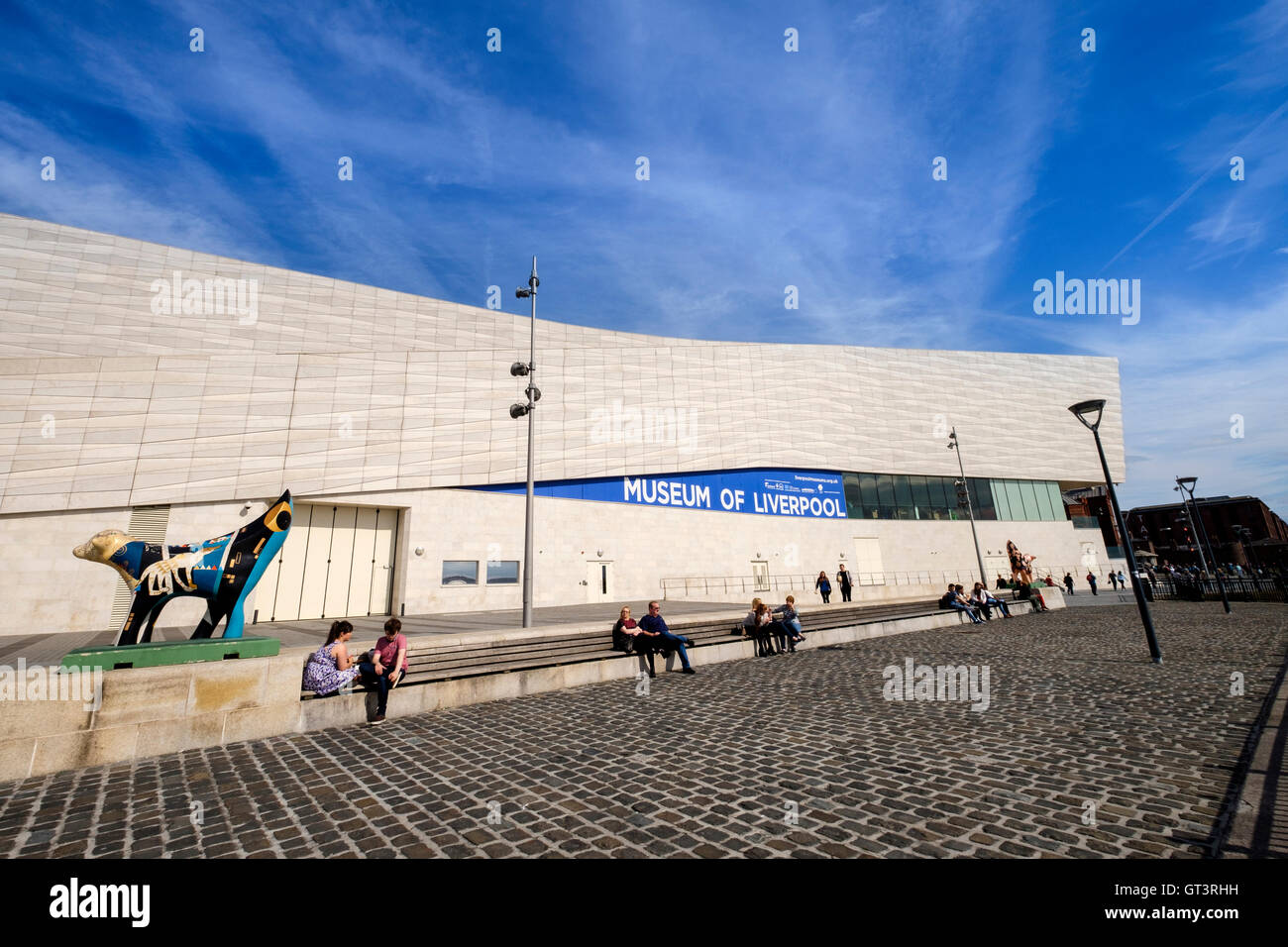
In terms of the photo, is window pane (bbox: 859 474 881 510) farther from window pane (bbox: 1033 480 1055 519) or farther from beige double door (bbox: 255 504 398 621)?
beige double door (bbox: 255 504 398 621)

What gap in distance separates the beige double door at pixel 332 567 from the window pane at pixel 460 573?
2311mm

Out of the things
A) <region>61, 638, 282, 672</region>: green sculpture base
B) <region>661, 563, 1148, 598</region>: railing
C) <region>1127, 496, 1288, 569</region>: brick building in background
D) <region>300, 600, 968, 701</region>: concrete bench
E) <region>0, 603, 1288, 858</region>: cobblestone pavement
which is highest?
<region>1127, 496, 1288, 569</region>: brick building in background

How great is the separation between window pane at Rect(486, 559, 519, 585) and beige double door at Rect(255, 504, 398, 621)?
13.3 feet

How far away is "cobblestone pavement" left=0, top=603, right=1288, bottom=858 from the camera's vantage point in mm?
3549

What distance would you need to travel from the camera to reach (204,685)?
6.15 m

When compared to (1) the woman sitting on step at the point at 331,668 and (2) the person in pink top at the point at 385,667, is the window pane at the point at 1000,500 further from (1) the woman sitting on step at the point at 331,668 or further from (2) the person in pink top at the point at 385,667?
(1) the woman sitting on step at the point at 331,668

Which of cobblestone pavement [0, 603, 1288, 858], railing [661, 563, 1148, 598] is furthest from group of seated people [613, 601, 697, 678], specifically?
railing [661, 563, 1148, 598]

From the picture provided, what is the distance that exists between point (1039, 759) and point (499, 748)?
5567 mm

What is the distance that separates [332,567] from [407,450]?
5.58m

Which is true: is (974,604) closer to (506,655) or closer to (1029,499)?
(506,655)

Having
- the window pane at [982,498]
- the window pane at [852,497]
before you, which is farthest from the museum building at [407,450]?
the window pane at [982,498]
